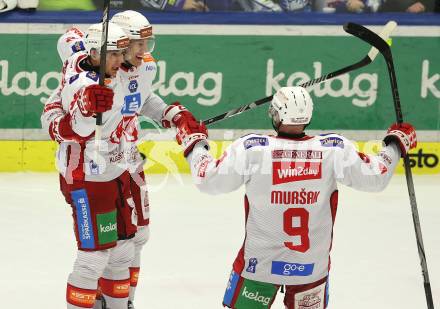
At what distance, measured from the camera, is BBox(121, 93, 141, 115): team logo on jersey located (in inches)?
243

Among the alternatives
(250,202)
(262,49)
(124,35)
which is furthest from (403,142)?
(262,49)

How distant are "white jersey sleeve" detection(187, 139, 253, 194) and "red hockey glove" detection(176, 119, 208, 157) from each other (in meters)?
0.20

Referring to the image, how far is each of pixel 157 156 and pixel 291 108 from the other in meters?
5.07

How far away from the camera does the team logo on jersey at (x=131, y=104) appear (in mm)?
6172

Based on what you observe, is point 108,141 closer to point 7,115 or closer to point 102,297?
point 102,297

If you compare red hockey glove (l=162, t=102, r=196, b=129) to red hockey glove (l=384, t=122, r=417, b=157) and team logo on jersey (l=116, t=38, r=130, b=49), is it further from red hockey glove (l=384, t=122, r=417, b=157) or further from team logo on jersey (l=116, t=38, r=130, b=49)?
red hockey glove (l=384, t=122, r=417, b=157)

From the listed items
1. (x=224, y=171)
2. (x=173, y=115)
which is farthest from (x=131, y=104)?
(x=224, y=171)

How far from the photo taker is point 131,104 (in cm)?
622

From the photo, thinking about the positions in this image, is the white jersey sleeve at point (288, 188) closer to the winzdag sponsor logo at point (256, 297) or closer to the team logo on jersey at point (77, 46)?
the winzdag sponsor logo at point (256, 297)

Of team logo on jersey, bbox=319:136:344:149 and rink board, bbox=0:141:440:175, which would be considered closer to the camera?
team logo on jersey, bbox=319:136:344:149

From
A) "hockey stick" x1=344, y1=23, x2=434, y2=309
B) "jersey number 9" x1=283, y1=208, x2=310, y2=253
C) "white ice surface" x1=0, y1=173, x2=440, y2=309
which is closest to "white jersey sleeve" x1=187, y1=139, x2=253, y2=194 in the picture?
"jersey number 9" x1=283, y1=208, x2=310, y2=253

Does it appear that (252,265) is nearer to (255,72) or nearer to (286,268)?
(286,268)

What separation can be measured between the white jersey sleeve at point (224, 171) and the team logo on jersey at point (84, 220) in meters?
0.89

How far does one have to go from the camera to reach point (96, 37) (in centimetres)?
589
